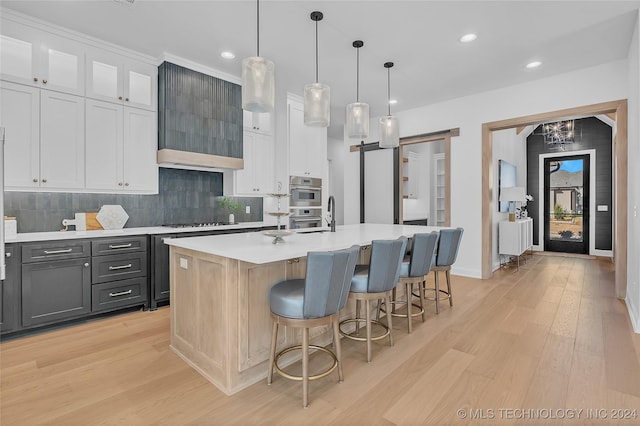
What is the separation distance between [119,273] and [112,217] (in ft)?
2.21

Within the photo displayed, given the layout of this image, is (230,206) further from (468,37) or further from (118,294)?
(468,37)

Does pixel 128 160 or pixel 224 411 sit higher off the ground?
pixel 128 160

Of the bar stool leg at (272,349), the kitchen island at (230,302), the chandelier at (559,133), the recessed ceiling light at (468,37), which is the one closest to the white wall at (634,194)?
the recessed ceiling light at (468,37)

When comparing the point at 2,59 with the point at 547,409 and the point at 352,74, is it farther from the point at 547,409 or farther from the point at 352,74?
the point at 547,409

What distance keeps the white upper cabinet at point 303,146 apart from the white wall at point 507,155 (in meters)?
2.99

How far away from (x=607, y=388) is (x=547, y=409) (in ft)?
1.81

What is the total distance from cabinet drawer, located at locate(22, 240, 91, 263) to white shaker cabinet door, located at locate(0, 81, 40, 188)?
0.63 m

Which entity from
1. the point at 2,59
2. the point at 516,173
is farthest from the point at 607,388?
the point at 516,173

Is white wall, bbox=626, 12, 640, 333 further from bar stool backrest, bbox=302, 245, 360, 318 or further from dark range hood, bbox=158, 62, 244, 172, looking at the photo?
dark range hood, bbox=158, 62, 244, 172

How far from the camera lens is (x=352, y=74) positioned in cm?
435

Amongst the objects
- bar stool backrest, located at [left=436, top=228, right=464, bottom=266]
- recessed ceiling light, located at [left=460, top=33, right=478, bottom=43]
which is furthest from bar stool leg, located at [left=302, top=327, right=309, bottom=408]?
recessed ceiling light, located at [left=460, top=33, right=478, bottom=43]

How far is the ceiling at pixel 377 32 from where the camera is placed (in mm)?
2877

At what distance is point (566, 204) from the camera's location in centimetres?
741

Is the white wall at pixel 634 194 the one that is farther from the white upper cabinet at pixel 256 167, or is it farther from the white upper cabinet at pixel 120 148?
the white upper cabinet at pixel 120 148
